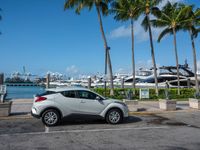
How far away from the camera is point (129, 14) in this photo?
29266 mm

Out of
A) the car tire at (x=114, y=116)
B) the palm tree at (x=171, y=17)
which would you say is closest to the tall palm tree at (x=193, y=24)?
the palm tree at (x=171, y=17)

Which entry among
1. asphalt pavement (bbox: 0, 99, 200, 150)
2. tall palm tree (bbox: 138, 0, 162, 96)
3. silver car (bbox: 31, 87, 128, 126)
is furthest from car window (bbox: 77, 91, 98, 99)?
tall palm tree (bbox: 138, 0, 162, 96)

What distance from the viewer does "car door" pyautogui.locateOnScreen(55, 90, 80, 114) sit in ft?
36.1

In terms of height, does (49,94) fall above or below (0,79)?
below

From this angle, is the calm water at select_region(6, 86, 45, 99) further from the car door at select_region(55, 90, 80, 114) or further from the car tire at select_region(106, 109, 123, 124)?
the car tire at select_region(106, 109, 123, 124)

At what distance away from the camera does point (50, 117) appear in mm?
10844

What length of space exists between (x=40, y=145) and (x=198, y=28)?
2987 cm

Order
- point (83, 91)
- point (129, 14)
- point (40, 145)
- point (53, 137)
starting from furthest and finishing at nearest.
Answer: point (129, 14) < point (83, 91) < point (53, 137) < point (40, 145)

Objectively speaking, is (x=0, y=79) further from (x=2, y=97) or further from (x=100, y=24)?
(x=100, y=24)

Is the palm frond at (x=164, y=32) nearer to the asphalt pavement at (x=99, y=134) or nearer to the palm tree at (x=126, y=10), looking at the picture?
the palm tree at (x=126, y=10)

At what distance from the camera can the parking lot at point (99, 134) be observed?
25.7ft

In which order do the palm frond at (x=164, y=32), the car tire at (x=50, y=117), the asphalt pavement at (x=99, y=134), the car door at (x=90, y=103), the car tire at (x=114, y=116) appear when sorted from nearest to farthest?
the asphalt pavement at (x=99, y=134), the car tire at (x=50, y=117), the car door at (x=90, y=103), the car tire at (x=114, y=116), the palm frond at (x=164, y=32)

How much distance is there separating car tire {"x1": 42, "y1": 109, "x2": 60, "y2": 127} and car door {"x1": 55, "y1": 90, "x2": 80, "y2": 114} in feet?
1.23

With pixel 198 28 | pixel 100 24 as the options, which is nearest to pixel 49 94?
pixel 100 24
